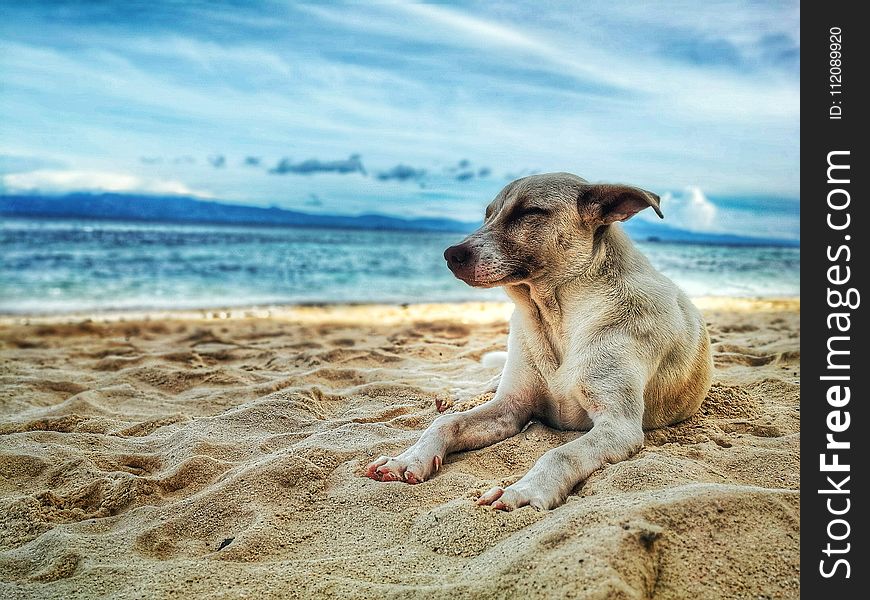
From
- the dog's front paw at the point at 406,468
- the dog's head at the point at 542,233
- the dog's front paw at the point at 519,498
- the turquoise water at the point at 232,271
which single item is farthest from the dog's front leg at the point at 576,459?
the turquoise water at the point at 232,271

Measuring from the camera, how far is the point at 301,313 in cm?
1153

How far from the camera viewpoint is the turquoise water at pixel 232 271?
14.6 m

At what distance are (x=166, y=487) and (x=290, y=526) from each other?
0.89 metres

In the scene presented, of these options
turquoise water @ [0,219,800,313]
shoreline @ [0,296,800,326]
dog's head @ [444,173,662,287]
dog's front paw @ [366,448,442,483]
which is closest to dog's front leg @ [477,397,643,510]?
dog's front paw @ [366,448,442,483]

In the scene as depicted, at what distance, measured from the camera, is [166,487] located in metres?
3.51

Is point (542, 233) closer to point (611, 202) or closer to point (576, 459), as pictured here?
point (611, 202)

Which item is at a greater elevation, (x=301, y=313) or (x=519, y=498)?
(x=519, y=498)

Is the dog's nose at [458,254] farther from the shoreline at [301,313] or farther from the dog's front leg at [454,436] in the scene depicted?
the shoreline at [301,313]

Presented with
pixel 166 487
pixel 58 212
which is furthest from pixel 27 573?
pixel 58 212

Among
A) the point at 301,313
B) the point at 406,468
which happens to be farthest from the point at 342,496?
the point at 301,313

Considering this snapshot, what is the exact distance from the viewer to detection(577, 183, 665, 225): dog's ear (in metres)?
3.48

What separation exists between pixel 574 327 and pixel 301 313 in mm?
8351
